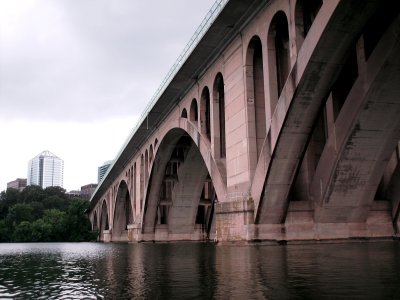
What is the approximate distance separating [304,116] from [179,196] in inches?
1252

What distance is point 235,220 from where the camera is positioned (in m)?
24.1

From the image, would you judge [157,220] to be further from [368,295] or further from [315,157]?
[368,295]

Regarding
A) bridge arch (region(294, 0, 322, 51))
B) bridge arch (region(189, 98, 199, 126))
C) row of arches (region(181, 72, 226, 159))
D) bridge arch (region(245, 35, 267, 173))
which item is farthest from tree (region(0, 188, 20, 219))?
bridge arch (region(294, 0, 322, 51))

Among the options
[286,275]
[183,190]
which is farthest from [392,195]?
[183,190]

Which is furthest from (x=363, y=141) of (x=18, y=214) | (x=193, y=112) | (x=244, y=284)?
(x=18, y=214)

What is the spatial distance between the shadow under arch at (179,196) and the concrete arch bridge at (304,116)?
1708cm

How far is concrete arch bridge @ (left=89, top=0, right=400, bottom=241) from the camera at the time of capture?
18498 mm

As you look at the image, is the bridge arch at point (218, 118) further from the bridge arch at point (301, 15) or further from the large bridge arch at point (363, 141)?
the bridge arch at point (301, 15)

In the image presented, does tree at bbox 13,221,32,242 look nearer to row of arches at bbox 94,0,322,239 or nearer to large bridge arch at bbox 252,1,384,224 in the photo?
row of arches at bbox 94,0,322,239

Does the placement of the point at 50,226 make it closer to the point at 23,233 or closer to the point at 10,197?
the point at 23,233

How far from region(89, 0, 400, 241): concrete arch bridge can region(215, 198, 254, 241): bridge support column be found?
49 millimetres

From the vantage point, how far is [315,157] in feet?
78.2

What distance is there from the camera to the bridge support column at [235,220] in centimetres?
2316

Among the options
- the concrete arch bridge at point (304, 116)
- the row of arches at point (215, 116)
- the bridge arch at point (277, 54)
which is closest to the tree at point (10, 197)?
the row of arches at point (215, 116)
